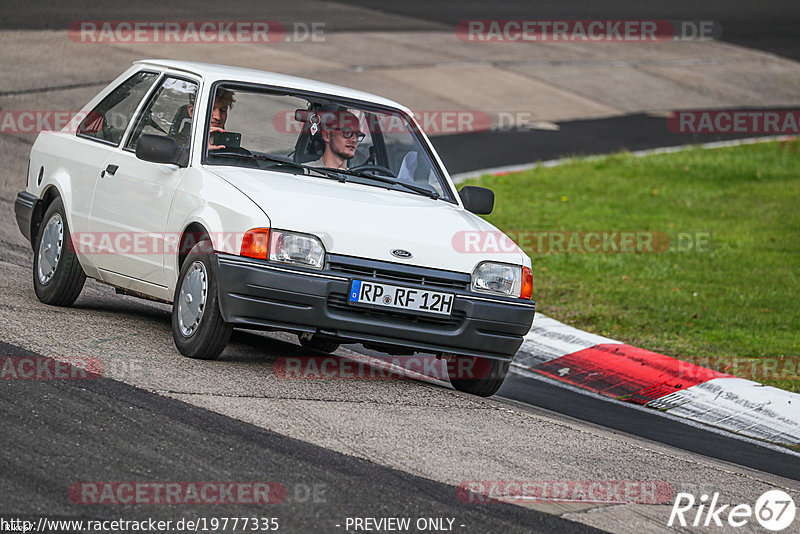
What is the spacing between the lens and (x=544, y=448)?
6.29 meters

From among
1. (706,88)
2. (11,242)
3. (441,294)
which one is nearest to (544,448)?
(441,294)

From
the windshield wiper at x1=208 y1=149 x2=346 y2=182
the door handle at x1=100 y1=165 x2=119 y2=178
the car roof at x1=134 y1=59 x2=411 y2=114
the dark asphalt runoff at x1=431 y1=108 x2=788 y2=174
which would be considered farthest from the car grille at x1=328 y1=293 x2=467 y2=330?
the dark asphalt runoff at x1=431 y1=108 x2=788 y2=174

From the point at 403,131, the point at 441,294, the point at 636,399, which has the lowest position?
the point at 636,399

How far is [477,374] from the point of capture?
7.55m

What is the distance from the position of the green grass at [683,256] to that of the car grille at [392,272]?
3403 millimetres

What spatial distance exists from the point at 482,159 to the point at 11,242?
905cm

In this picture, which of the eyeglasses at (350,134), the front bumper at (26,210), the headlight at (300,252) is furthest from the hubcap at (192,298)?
the front bumper at (26,210)

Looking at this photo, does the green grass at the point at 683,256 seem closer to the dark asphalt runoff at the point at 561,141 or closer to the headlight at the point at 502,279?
the dark asphalt runoff at the point at 561,141

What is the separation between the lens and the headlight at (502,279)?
695 centimetres

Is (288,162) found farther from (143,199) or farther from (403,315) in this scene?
(403,315)

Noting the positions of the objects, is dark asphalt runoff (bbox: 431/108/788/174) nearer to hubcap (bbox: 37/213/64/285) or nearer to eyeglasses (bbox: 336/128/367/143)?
eyeglasses (bbox: 336/128/367/143)

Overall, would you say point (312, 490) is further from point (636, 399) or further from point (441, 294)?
point (636, 399)

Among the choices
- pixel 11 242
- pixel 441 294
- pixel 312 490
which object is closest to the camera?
pixel 312 490

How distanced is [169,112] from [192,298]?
1.58 m
